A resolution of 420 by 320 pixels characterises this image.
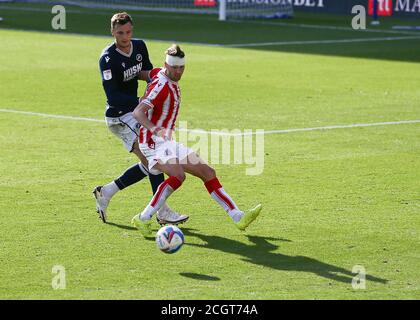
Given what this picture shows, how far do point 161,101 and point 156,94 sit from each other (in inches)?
4.3

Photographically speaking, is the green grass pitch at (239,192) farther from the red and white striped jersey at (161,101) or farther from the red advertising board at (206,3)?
the red advertising board at (206,3)

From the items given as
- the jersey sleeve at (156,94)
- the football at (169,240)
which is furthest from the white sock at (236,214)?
the jersey sleeve at (156,94)

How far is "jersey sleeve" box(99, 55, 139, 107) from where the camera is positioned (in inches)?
436

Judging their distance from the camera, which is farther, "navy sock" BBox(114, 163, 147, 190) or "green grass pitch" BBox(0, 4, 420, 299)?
"navy sock" BBox(114, 163, 147, 190)

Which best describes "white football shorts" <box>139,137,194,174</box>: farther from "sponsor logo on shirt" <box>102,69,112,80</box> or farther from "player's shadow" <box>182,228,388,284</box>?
"sponsor logo on shirt" <box>102,69,112,80</box>

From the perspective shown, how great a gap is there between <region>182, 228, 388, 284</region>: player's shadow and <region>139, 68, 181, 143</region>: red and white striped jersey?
3.49 ft

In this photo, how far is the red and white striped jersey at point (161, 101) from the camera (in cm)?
1029

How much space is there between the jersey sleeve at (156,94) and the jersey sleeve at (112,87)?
890 mm

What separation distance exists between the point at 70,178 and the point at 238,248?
142 inches

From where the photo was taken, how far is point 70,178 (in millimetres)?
12922

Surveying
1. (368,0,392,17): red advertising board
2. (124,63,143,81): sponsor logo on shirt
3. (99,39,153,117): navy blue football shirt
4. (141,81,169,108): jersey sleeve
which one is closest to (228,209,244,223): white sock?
(141,81,169,108): jersey sleeve
